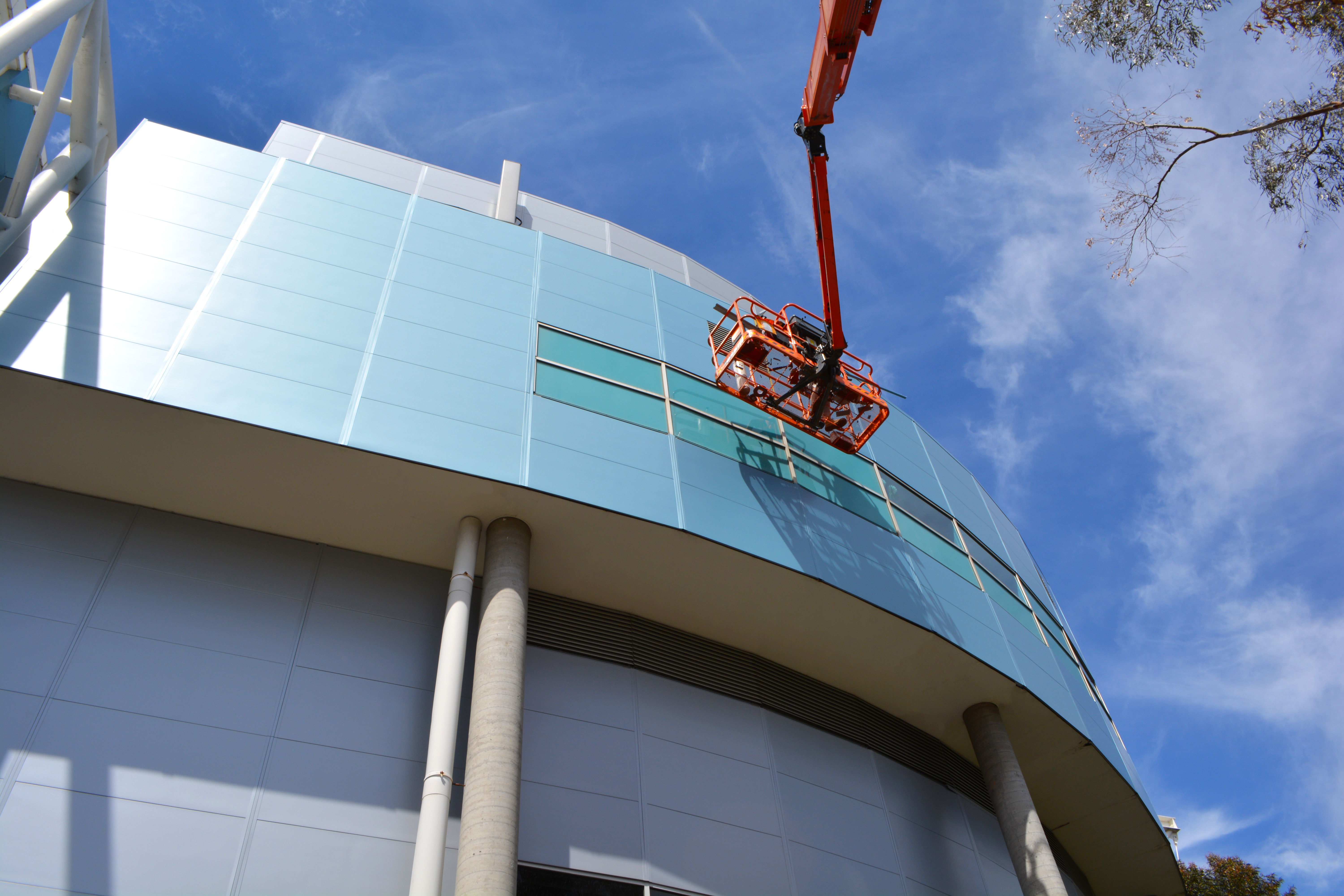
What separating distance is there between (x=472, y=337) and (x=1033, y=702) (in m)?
13.9

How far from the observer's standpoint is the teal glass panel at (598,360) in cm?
1603

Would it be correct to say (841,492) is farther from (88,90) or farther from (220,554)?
(88,90)

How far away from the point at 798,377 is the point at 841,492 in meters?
2.72

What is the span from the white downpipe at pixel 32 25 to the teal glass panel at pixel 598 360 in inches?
331

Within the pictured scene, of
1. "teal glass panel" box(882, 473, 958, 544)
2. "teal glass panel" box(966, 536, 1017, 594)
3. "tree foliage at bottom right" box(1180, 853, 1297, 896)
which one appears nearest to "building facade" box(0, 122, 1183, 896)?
"teal glass panel" box(882, 473, 958, 544)

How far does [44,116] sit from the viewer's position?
13.3m

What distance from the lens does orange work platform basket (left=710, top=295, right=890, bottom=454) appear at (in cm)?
1703

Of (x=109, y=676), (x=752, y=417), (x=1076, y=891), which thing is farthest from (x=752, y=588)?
(x=1076, y=891)

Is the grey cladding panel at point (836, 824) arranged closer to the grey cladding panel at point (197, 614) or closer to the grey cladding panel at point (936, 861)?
the grey cladding panel at point (936, 861)

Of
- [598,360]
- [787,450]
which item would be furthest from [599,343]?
[787,450]

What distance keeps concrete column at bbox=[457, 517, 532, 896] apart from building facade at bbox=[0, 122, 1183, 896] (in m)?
0.08

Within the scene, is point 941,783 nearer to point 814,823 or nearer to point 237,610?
point 814,823

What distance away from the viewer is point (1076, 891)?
21.6 meters

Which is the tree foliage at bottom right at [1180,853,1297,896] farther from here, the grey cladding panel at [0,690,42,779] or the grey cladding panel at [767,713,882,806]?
the grey cladding panel at [0,690,42,779]
